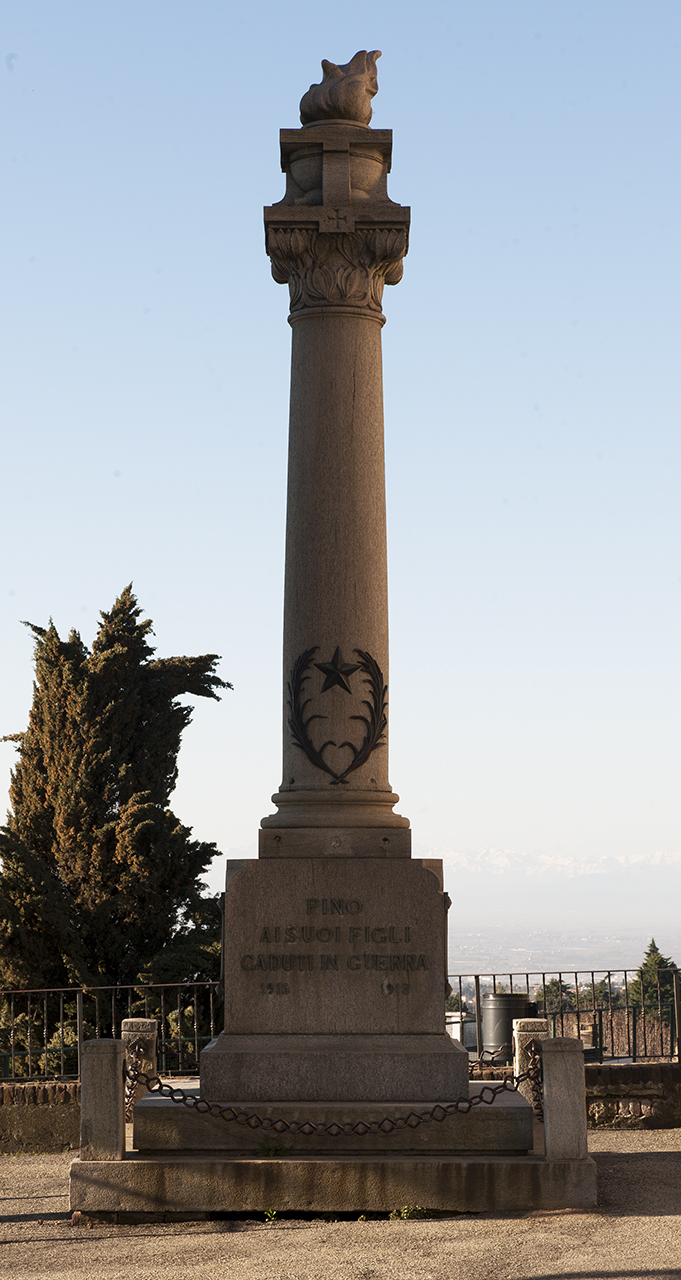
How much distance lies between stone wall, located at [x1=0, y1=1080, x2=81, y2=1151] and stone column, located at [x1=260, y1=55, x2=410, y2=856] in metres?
4.24

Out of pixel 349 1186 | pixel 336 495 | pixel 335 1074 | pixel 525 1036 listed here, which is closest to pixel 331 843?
pixel 335 1074

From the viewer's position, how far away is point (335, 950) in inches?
345

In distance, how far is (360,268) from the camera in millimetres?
9969

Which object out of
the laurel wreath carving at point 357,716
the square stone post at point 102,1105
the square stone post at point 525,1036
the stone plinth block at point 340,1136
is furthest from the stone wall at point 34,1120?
the laurel wreath carving at point 357,716

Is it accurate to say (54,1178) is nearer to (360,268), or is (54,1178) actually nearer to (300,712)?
(300,712)

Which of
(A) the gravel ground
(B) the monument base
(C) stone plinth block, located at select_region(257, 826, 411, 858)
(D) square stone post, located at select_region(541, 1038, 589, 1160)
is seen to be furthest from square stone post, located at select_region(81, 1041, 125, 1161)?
(D) square stone post, located at select_region(541, 1038, 589, 1160)

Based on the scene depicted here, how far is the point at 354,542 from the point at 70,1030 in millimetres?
11853

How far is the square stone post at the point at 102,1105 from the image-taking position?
7.95m

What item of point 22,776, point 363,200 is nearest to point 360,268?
point 363,200

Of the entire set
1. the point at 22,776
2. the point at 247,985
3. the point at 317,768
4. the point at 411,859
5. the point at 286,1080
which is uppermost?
the point at 22,776

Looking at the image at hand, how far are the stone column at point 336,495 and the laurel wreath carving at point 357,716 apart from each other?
0.01 m

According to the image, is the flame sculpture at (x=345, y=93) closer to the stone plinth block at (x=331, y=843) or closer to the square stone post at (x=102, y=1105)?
the stone plinth block at (x=331, y=843)

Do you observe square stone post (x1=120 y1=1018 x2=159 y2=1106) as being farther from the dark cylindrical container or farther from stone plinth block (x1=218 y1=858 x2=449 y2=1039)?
the dark cylindrical container

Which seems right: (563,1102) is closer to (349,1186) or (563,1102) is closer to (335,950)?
(349,1186)
